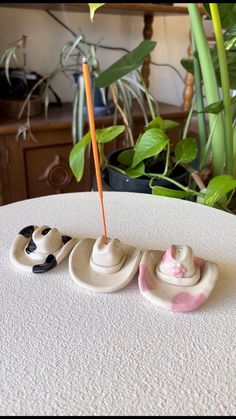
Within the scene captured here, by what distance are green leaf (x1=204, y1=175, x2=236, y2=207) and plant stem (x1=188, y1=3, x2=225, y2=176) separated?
8.3 inches

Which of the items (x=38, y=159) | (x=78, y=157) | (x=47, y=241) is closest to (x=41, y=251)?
(x=47, y=241)

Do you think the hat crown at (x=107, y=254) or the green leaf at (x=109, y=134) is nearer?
the hat crown at (x=107, y=254)

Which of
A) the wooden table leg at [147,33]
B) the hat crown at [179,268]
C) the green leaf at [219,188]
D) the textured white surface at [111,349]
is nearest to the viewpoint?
the textured white surface at [111,349]

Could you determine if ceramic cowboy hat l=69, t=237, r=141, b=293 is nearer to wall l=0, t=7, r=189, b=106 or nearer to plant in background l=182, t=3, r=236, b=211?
plant in background l=182, t=3, r=236, b=211

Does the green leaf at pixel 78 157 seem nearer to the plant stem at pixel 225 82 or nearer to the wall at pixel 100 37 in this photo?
the plant stem at pixel 225 82

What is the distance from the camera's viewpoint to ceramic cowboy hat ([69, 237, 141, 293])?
0.41 meters

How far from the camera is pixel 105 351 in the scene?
335 mm

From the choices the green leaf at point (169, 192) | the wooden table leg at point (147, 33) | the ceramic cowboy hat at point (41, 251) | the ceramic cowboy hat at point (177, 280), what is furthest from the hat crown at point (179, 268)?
the wooden table leg at point (147, 33)

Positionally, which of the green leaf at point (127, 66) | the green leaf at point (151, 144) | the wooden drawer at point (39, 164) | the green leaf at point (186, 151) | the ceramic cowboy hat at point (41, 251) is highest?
the green leaf at point (127, 66)

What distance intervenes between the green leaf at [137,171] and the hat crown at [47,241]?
0.30m

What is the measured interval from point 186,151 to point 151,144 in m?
0.09

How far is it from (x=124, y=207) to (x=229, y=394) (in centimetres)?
36

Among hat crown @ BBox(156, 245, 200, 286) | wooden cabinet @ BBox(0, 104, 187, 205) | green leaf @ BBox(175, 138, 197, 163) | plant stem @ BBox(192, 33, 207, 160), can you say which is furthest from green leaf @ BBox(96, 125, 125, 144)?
wooden cabinet @ BBox(0, 104, 187, 205)

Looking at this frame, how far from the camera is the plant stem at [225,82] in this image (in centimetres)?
67
